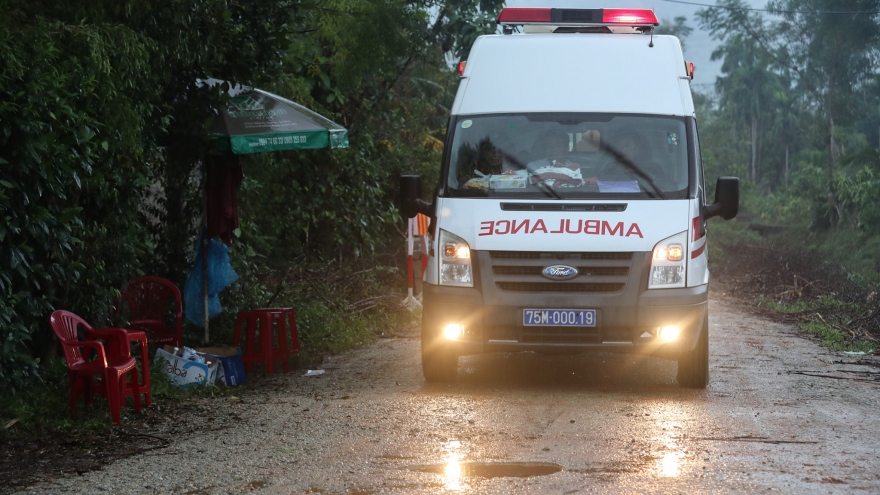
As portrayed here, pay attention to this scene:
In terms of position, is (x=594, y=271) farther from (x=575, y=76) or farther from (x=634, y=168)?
(x=575, y=76)

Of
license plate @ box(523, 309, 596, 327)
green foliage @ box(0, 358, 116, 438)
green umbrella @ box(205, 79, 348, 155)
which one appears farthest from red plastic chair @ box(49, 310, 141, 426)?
license plate @ box(523, 309, 596, 327)

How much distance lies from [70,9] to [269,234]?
24.8ft

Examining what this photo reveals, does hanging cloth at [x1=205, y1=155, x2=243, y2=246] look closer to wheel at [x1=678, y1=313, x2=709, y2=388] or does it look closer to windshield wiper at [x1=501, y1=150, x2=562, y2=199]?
windshield wiper at [x1=501, y1=150, x2=562, y2=199]

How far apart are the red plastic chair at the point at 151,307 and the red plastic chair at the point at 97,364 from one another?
162 cm

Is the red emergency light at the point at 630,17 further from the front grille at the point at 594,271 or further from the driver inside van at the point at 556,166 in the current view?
the front grille at the point at 594,271

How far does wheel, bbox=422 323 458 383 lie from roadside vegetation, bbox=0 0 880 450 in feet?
5.75

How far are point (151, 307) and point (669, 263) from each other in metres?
4.58

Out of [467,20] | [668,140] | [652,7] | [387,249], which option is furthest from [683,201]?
[467,20]

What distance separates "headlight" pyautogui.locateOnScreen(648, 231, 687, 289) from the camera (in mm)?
8266

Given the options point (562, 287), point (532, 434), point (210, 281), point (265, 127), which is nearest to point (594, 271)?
point (562, 287)

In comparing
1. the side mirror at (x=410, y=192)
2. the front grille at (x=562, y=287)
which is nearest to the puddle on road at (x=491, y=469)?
the front grille at (x=562, y=287)

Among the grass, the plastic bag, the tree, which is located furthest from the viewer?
the tree

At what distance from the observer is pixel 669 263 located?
8.28 meters

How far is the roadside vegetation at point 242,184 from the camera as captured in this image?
7.25 m
